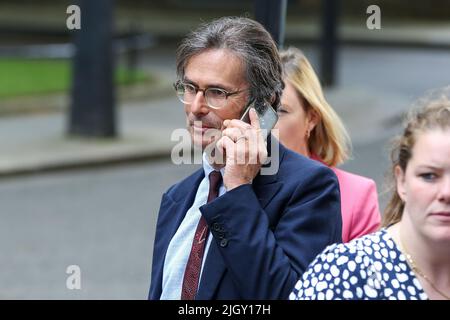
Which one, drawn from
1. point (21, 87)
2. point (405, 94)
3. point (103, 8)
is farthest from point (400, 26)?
point (103, 8)

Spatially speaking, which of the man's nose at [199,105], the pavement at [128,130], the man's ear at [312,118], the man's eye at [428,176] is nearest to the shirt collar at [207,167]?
the man's nose at [199,105]

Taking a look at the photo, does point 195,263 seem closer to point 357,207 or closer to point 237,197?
point 237,197

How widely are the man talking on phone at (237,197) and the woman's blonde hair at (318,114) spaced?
1.36 meters

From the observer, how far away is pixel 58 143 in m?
14.2

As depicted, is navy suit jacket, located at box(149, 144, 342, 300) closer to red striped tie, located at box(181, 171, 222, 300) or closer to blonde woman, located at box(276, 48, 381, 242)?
red striped tie, located at box(181, 171, 222, 300)

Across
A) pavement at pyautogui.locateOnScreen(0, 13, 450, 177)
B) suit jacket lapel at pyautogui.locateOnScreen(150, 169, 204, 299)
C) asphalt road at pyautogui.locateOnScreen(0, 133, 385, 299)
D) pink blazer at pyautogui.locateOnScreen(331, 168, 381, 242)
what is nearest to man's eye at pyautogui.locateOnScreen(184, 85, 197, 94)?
suit jacket lapel at pyautogui.locateOnScreen(150, 169, 204, 299)

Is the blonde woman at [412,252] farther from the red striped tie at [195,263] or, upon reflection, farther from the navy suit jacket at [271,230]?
the red striped tie at [195,263]

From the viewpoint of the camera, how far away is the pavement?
13.3m

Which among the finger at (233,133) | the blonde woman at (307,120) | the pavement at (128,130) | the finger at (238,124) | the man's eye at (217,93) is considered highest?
the man's eye at (217,93)

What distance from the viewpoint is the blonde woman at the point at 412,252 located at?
2566 mm

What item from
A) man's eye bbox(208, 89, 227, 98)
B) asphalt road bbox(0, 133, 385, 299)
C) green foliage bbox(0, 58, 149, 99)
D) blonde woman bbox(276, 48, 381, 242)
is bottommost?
asphalt road bbox(0, 133, 385, 299)

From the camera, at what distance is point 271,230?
3.06m

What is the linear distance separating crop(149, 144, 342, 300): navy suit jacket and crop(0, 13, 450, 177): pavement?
9840mm
